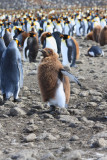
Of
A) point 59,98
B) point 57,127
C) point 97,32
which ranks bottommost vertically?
point 57,127

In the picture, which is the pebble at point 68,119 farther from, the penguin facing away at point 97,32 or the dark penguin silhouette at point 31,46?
the penguin facing away at point 97,32

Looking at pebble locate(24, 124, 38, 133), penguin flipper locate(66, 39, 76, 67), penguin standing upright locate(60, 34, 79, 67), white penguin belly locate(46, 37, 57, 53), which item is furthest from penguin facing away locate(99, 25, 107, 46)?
pebble locate(24, 124, 38, 133)

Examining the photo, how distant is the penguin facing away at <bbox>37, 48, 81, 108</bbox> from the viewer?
14.5 feet

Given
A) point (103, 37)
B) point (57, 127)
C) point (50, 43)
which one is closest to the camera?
point (57, 127)

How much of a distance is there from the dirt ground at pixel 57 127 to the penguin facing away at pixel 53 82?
177 mm

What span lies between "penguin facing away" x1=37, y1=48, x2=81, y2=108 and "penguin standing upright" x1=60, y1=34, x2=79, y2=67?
3.79 m

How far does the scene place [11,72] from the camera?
525cm

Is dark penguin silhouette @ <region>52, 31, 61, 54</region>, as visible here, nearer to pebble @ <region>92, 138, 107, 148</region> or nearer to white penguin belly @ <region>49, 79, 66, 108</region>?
white penguin belly @ <region>49, 79, 66, 108</region>

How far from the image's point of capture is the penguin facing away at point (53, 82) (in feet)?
14.5

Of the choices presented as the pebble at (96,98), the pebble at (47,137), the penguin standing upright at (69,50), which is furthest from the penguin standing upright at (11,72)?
the penguin standing upright at (69,50)

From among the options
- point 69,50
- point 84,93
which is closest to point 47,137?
point 84,93

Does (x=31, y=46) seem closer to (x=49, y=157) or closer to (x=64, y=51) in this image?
(x=64, y=51)

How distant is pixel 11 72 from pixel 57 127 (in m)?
1.64

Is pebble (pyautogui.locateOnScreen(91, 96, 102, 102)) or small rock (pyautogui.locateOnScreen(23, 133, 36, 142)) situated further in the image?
pebble (pyautogui.locateOnScreen(91, 96, 102, 102))
